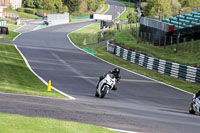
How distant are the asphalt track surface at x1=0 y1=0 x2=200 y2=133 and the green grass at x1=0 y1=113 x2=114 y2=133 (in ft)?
4.57

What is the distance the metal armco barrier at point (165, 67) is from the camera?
33625mm

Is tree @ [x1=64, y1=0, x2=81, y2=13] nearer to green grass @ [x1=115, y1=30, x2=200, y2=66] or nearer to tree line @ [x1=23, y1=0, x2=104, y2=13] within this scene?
tree line @ [x1=23, y1=0, x2=104, y2=13]

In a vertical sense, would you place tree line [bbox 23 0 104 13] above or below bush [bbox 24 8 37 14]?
above

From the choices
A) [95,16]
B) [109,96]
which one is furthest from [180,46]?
[95,16]

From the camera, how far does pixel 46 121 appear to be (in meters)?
11.6

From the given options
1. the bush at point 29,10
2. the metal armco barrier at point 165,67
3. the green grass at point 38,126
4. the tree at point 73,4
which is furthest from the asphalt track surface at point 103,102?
the tree at point 73,4

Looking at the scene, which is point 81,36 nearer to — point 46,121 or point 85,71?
point 85,71

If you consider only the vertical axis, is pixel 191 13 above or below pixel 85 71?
above

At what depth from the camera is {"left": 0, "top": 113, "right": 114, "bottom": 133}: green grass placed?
10.3 m

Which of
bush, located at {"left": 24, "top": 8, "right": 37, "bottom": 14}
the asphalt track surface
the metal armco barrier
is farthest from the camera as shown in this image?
bush, located at {"left": 24, "top": 8, "right": 37, "bottom": 14}

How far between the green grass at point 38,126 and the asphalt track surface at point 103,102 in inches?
54.9

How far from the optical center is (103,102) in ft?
64.4

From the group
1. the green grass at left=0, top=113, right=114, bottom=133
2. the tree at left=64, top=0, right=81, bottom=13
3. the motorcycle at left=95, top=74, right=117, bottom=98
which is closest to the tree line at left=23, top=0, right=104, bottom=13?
the tree at left=64, top=0, right=81, bottom=13

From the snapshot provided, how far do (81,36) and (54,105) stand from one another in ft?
234
